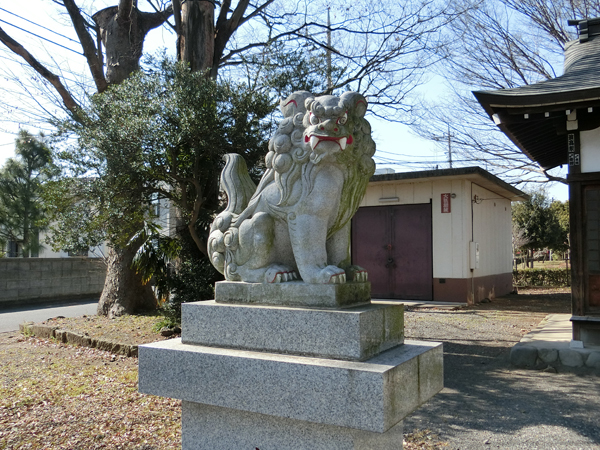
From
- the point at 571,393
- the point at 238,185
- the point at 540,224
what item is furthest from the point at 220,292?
the point at 540,224

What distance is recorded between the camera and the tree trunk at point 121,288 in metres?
8.94

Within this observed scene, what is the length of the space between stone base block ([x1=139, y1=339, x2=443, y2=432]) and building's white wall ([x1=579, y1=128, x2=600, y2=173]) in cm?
447

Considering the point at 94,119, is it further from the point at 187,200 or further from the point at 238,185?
the point at 238,185

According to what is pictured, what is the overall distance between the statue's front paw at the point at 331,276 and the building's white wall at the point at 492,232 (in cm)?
984

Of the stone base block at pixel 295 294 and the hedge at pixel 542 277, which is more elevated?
the stone base block at pixel 295 294

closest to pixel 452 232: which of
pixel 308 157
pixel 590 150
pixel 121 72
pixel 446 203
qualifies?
pixel 446 203

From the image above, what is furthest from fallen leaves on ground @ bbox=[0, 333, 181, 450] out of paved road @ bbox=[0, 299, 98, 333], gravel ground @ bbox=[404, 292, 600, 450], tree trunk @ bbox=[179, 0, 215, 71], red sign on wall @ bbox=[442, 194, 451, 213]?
red sign on wall @ bbox=[442, 194, 451, 213]

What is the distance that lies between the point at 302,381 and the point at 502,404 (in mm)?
2981

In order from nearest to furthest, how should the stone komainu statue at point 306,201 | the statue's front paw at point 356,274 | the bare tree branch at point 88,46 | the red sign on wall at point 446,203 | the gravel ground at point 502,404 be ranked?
the stone komainu statue at point 306,201
the statue's front paw at point 356,274
the gravel ground at point 502,404
the bare tree branch at point 88,46
the red sign on wall at point 446,203

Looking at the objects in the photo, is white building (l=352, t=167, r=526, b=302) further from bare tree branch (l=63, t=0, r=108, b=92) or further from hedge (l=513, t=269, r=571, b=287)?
bare tree branch (l=63, t=0, r=108, b=92)

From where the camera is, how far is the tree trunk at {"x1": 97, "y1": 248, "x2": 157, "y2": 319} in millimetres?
8938

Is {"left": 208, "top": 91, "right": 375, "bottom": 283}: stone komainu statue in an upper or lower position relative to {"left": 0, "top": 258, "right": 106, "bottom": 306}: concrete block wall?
upper

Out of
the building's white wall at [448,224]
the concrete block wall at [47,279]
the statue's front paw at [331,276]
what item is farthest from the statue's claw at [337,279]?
the concrete block wall at [47,279]

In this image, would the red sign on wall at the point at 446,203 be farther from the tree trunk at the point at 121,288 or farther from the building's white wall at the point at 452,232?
the tree trunk at the point at 121,288
